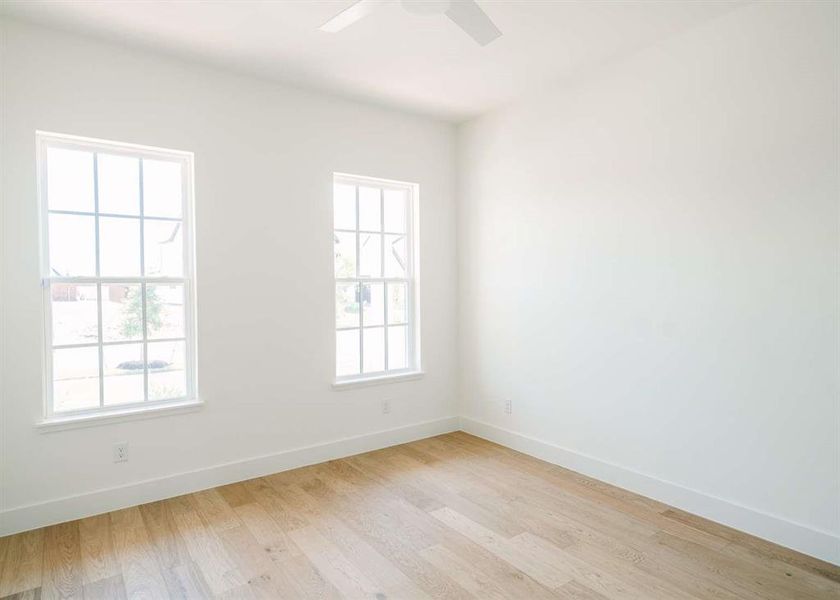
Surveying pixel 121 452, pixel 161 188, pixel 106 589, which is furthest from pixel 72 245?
pixel 106 589

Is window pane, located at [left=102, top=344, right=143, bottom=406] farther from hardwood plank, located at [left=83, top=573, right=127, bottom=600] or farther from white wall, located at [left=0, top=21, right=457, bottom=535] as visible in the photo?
hardwood plank, located at [left=83, top=573, right=127, bottom=600]

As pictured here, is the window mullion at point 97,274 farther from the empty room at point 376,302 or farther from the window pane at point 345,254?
the window pane at point 345,254

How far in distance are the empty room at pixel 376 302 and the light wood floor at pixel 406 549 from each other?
0.02 metres

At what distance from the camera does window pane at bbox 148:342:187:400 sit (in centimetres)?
316

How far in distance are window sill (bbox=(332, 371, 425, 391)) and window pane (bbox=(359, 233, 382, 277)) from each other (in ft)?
2.78

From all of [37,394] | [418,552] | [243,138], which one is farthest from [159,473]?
[243,138]

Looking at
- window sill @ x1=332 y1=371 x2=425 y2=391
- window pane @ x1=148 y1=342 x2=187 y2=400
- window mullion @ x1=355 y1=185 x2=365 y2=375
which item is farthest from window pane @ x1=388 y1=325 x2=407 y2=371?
window pane @ x1=148 y1=342 x2=187 y2=400

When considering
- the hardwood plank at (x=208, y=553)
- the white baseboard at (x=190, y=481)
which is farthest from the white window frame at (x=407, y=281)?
the hardwood plank at (x=208, y=553)

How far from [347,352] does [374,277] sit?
656mm

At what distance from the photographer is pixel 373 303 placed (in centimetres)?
413

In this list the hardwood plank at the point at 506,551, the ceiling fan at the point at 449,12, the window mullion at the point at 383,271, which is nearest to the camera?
the ceiling fan at the point at 449,12

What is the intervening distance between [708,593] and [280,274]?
3.02 meters

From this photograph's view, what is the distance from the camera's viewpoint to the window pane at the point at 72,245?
113 inches

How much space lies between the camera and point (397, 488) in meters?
3.28
